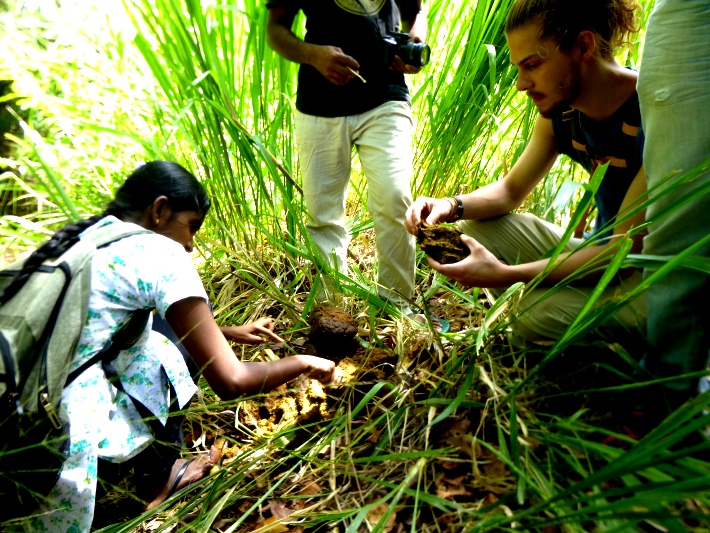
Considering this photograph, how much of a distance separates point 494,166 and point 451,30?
70cm

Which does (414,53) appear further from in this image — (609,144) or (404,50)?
(609,144)

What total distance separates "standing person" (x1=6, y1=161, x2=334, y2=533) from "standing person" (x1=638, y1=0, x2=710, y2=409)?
0.85m

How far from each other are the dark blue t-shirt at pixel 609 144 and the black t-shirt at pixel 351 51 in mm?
720

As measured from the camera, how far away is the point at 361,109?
6.42 ft

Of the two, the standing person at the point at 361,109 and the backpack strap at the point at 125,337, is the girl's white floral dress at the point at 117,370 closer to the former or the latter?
the backpack strap at the point at 125,337

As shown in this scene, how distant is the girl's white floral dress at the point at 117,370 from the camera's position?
1.09m

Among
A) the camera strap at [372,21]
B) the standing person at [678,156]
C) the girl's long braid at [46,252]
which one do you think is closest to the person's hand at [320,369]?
the girl's long braid at [46,252]

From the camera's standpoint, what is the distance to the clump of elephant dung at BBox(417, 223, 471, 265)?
4.52 feet

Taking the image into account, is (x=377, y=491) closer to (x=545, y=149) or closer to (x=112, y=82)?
(x=545, y=149)

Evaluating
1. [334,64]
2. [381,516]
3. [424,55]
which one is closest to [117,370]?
[381,516]

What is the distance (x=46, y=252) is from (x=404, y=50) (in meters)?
1.43

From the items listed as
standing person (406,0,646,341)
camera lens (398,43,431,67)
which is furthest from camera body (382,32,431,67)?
standing person (406,0,646,341)

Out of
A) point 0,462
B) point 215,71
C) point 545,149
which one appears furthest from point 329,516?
point 215,71

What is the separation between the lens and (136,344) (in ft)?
4.15
